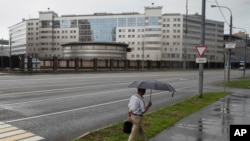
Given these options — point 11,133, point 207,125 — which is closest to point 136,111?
point 11,133

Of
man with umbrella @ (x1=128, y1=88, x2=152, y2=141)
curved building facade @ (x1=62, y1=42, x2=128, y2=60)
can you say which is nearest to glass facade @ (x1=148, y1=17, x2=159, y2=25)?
curved building facade @ (x1=62, y1=42, x2=128, y2=60)

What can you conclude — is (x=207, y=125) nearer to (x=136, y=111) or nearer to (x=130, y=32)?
(x=136, y=111)

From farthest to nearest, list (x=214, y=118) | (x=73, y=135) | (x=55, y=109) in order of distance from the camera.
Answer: (x=55, y=109)
(x=214, y=118)
(x=73, y=135)

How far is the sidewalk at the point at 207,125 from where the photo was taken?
30.9 feet

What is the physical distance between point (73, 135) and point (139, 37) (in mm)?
146905

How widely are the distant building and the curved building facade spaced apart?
2102 inches

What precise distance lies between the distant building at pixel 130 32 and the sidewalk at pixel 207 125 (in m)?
135

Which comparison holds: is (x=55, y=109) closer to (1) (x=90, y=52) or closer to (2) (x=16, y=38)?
(1) (x=90, y=52)

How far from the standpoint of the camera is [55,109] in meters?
14.4

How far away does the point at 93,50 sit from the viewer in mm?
94000

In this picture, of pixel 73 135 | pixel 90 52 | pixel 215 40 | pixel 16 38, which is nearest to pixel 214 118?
pixel 73 135

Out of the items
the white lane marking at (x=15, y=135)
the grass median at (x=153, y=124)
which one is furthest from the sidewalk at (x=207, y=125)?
the white lane marking at (x=15, y=135)

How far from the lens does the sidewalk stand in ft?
30.9

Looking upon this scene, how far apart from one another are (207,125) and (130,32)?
14563 cm
